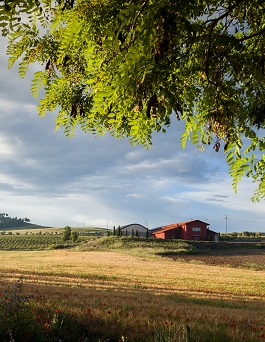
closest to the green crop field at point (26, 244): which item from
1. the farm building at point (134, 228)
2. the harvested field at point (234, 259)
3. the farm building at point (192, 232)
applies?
the farm building at point (134, 228)

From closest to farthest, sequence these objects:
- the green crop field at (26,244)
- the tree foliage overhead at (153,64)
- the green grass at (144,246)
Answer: the tree foliage overhead at (153,64) < the green grass at (144,246) < the green crop field at (26,244)

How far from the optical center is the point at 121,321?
8688 mm

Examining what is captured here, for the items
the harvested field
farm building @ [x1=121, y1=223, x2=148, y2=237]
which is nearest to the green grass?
the harvested field

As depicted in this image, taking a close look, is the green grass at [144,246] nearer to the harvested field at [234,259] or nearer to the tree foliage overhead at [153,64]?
the harvested field at [234,259]

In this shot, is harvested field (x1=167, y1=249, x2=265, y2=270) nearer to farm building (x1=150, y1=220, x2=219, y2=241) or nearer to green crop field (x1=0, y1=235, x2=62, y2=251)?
farm building (x1=150, y1=220, x2=219, y2=241)

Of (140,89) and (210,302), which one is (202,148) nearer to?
(140,89)

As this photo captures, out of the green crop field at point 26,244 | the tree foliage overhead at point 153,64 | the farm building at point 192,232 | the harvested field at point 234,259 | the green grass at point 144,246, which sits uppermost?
the tree foliage overhead at point 153,64

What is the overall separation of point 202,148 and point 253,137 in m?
1.28

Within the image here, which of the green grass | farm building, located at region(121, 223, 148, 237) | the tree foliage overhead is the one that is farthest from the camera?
farm building, located at region(121, 223, 148, 237)

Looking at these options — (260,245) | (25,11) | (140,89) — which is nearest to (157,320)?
(140,89)

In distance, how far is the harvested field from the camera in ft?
161

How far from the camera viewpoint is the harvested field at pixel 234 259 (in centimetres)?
4895

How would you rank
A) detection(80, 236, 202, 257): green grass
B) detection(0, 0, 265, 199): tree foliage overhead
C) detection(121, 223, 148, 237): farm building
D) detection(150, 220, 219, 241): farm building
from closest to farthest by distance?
detection(0, 0, 265, 199): tree foliage overhead < detection(80, 236, 202, 257): green grass < detection(150, 220, 219, 241): farm building < detection(121, 223, 148, 237): farm building

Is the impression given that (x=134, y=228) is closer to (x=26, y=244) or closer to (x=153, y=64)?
(x=26, y=244)
